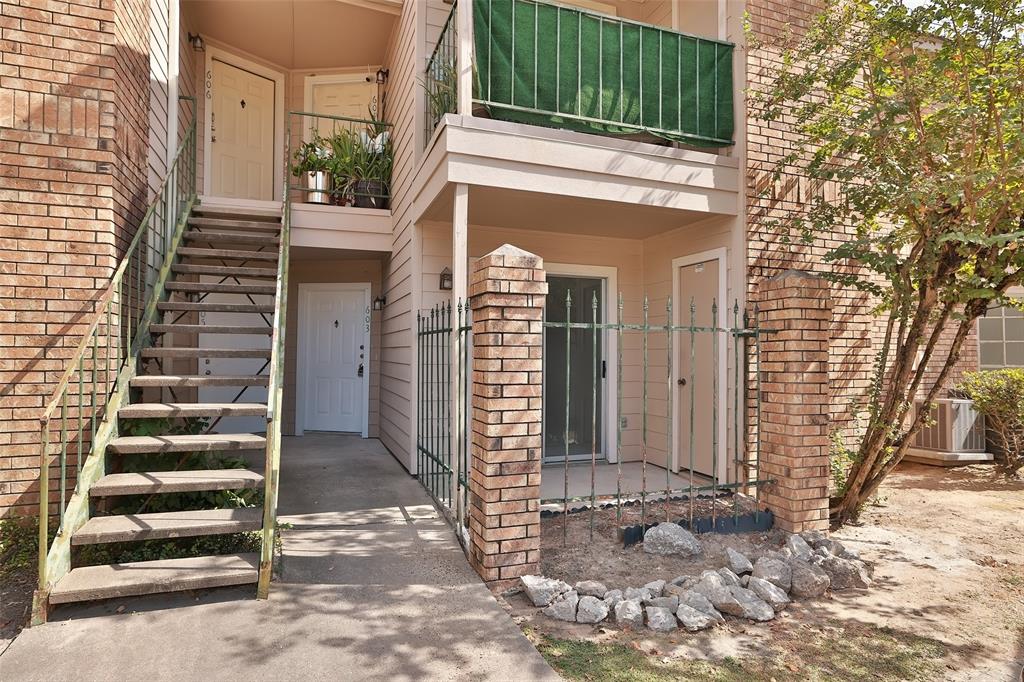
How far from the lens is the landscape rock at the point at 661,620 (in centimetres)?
302

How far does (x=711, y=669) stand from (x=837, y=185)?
4.81 meters

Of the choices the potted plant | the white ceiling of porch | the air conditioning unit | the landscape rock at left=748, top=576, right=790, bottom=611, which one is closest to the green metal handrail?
the potted plant

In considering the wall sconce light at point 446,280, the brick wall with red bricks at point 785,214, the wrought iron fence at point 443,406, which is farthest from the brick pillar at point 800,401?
the wall sconce light at point 446,280

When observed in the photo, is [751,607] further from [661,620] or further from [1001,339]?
[1001,339]

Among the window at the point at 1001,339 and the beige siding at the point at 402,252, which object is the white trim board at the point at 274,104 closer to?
the beige siding at the point at 402,252

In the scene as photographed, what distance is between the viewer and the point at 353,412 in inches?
338

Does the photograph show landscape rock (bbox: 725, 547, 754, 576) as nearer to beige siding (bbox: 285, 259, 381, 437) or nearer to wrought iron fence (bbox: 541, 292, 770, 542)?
wrought iron fence (bbox: 541, 292, 770, 542)

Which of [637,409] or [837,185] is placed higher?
[837,185]

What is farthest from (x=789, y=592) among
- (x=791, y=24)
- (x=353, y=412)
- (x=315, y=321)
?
(x=315, y=321)

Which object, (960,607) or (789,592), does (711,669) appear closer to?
(789,592)

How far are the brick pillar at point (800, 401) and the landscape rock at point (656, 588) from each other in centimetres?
153

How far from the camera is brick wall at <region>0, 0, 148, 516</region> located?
394 centimetres

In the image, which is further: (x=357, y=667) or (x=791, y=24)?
(x=791, y=24)

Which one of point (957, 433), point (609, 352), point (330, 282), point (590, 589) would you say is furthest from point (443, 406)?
point (957, 433)
